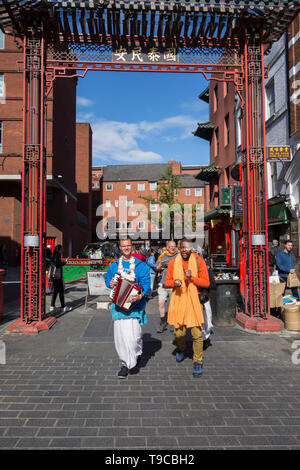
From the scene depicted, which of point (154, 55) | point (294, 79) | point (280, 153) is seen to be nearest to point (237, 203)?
point (280, 153)

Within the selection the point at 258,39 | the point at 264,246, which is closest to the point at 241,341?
the point at 264,246

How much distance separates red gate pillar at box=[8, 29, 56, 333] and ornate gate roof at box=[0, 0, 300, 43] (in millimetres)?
451

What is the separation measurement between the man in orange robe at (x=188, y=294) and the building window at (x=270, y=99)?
12.0 m

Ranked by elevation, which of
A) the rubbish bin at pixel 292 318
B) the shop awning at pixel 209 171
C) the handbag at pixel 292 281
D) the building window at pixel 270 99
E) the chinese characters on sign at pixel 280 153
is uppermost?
the building window at pixel 270 99

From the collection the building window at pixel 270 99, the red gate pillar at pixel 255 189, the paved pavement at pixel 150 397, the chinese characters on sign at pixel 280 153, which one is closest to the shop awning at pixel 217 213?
the building window at pixel 270 99

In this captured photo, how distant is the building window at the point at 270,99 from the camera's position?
1483cm

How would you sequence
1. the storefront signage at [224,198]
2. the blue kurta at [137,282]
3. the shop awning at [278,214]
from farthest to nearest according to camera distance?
the storefront signage at [224,198]
the shop awning at [278,214]
the blue kurta at [137,282]

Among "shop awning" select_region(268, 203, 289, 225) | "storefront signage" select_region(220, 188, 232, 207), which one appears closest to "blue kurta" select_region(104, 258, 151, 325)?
"shop awning" select_region(268, 203, 289, 225)

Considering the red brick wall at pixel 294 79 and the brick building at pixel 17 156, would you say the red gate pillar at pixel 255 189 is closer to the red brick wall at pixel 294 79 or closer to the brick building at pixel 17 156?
the red brick wall at pixel 294 79

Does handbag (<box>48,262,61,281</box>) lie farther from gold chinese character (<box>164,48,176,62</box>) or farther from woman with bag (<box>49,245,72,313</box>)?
gold chinese character (<box>164,48,176,62</box>)

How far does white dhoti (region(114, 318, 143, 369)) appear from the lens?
15.5 ft


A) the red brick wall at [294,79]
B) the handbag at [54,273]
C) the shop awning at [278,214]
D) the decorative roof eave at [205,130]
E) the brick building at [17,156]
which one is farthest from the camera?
the decorative roof eave at [205,130]

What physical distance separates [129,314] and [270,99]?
13.7 meters

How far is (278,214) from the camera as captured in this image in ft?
44.6
